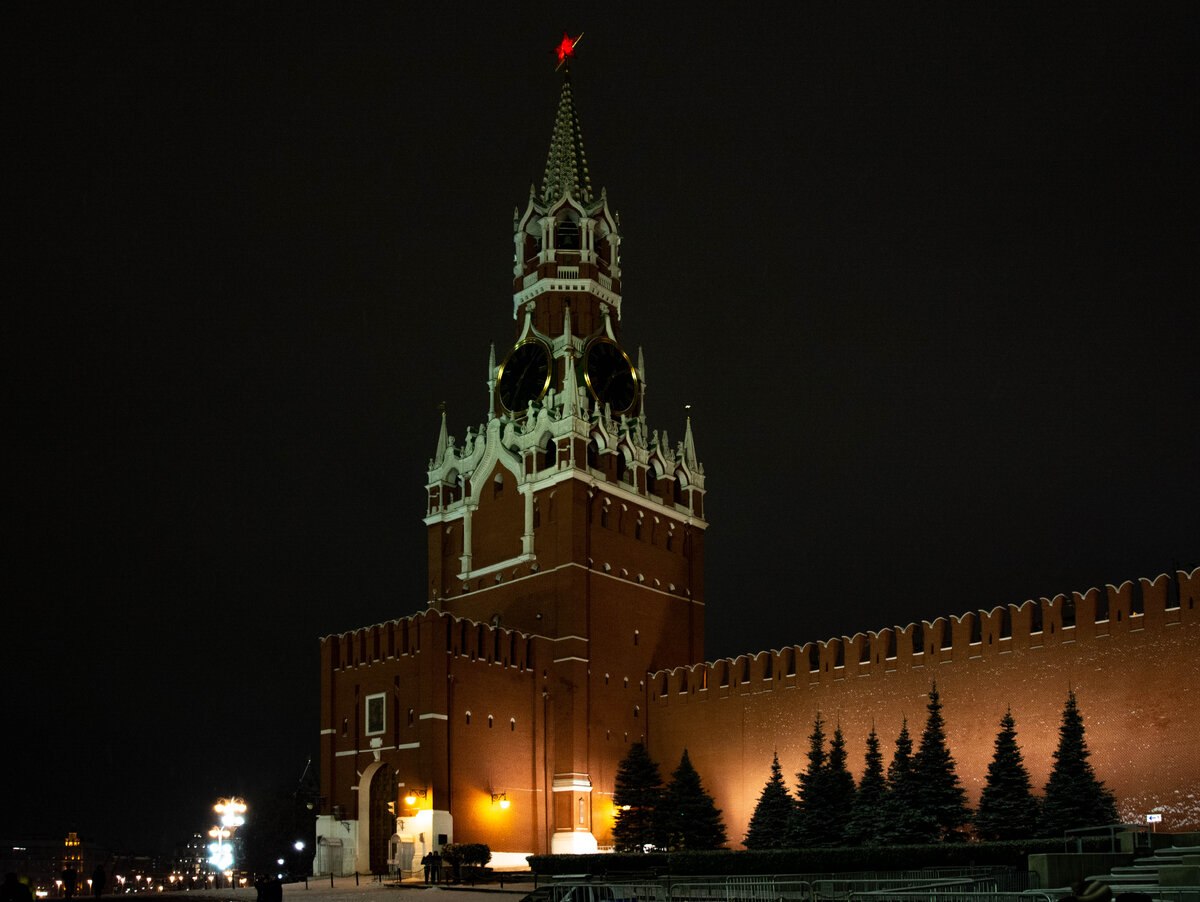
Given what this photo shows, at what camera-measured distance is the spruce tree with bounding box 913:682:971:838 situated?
33.4 m

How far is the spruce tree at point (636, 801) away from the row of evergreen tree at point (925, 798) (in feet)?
11.3

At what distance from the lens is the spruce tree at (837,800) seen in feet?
117

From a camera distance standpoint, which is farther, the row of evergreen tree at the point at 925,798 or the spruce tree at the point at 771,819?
the spruce tree at the point at 771,819

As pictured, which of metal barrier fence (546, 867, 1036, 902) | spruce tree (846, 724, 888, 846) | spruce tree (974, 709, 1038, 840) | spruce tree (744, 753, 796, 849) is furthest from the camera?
spruce tree (744, 753, 796, 849)

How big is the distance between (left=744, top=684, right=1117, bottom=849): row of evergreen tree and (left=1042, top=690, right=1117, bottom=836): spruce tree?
2cm

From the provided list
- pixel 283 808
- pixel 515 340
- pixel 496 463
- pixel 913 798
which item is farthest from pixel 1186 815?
pixel 283 808

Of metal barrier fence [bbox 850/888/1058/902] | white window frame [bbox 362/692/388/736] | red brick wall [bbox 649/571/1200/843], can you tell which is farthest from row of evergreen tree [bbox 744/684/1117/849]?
metal barrier fence [bbox 850/888/1058/902]

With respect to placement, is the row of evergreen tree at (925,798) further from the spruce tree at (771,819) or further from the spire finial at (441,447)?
the spire finial at (441,447)

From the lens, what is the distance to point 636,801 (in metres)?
41.1

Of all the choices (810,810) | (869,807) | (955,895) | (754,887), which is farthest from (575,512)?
(955,895)

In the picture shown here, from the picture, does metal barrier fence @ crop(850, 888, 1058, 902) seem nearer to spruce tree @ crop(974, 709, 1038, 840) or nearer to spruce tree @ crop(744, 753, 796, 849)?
spruce tree @ crop(974, 709, 1038, 840)

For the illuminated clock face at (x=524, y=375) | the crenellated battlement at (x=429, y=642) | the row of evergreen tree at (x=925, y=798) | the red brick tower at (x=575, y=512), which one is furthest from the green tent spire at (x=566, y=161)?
the row of evergreen tree at (x=925, y=798)

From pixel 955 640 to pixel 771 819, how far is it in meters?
6.87

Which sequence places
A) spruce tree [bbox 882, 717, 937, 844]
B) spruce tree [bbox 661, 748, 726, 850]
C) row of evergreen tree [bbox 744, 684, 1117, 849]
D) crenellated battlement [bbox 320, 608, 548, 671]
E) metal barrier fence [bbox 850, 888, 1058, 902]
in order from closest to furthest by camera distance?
metal barrier fence [bbox 850, 888, 1058, 902], row of evergreen tree [bbox 744, 684, 1117, 849], spruce tree [bbox 882, 717, 937, 844], spruce tree [bbox 661, 748, 726, 850], crenellated battlement [bbox 320, 608, 548, 671]
